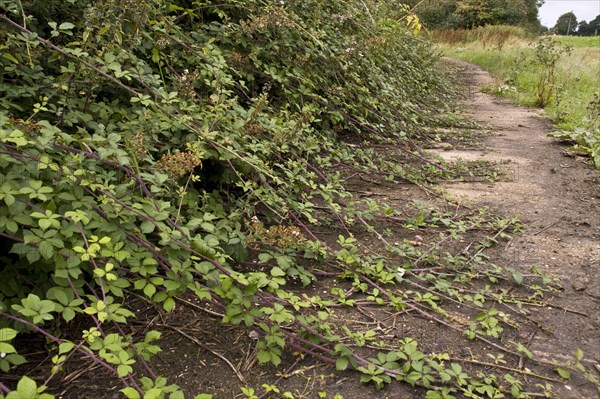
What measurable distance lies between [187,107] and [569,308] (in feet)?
6.42

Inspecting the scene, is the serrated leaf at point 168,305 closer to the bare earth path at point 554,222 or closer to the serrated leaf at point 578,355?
the bare earth path at point 554,222

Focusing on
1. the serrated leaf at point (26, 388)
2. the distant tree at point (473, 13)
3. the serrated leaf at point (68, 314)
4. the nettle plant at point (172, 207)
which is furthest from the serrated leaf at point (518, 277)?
the distant tree at point (473, 13)

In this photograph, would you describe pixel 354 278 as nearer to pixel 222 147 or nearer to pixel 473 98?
pixel 222 147

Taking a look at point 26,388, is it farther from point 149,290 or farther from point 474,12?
point 474,12

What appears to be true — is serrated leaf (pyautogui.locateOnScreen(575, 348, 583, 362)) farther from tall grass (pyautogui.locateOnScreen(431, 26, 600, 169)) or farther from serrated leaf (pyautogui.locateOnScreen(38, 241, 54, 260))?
tall grass (pyautogui.locateOnScreen(431, 26, 600, 169))

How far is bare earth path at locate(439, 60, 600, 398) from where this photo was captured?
1832mm

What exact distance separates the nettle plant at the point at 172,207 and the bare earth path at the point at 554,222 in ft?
0.69

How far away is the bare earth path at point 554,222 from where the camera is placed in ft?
6.01

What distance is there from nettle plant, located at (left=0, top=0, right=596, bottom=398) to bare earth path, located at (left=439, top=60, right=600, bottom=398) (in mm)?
211

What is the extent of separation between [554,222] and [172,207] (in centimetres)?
227

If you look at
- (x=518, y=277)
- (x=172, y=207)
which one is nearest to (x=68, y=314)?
(x=172, y=207)

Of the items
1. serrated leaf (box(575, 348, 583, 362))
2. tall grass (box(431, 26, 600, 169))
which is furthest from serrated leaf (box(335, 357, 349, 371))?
tall grass (box(431, 26, 600, 169))

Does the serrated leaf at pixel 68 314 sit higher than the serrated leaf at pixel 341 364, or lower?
higher

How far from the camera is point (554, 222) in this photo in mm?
2871
